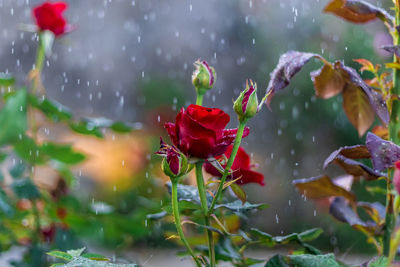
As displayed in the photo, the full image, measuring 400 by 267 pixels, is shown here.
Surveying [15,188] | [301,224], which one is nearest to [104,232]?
[15,188]

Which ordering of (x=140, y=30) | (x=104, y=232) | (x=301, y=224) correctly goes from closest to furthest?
(x=104, y=232) < (x=301, y=224) < (x=140, y=30)

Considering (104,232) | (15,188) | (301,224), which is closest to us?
(15,188)

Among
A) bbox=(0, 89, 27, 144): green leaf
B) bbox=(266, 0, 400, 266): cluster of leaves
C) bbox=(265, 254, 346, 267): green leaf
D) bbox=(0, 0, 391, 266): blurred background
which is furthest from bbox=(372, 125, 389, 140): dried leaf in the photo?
bbox=(0, 0, 391, 266): blurred background

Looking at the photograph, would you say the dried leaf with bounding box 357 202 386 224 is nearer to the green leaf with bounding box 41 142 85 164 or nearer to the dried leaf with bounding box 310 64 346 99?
the dried leaf with bounding box 310 64 346 99

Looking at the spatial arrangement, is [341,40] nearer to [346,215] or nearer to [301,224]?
[301,224]

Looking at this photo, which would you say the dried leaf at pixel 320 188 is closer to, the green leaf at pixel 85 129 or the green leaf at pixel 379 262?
the green leaf at pixel 379 262

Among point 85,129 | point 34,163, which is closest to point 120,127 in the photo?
point 85,129

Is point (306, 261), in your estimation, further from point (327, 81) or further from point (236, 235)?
point (327, 81)
